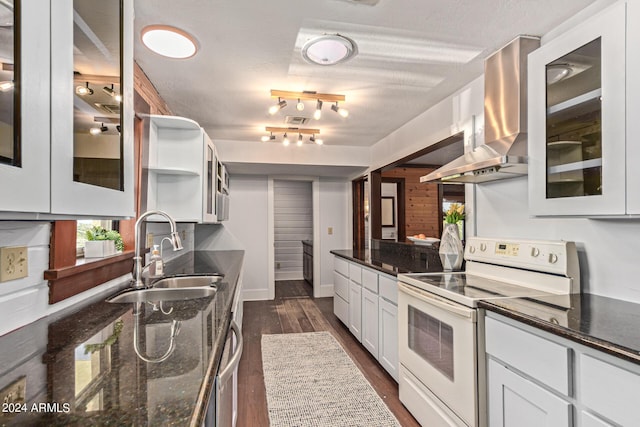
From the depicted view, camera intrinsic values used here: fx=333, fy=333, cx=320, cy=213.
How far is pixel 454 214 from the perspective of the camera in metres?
2.64

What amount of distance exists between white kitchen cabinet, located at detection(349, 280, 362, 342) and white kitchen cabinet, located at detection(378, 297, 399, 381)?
506 millimetres

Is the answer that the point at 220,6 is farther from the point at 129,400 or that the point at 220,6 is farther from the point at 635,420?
the point at 635,420

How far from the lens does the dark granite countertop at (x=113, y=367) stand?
63 centimetres

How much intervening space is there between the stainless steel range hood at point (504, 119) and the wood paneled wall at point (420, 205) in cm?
366

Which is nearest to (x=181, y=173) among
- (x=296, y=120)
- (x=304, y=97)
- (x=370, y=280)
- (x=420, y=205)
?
(x=304, y=97)

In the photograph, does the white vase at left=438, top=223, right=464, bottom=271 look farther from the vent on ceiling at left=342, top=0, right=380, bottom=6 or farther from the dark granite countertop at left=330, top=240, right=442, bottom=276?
the vent on ceiling at left=342, top=0, right=380, bottom=6

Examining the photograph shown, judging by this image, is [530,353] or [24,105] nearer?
[24,105]

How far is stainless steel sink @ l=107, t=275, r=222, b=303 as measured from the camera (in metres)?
1.75

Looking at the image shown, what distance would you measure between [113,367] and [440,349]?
1.62 meters

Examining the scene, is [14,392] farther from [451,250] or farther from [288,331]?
[288,331]

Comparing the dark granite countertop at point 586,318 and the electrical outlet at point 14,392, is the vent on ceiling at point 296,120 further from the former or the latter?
the electrical outlet at point 14,392

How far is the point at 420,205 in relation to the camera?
596 centimetres

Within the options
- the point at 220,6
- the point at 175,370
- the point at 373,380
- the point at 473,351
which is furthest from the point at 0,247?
the point at 373,380

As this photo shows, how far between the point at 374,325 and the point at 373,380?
1.47ft
